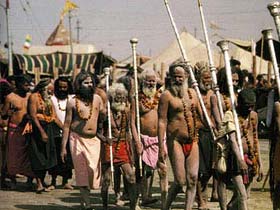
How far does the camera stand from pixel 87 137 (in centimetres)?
991

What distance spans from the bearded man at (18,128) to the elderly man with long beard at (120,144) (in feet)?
9.04

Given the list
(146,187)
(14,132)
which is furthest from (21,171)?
(146,187)

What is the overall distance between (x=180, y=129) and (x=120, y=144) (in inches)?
52.6

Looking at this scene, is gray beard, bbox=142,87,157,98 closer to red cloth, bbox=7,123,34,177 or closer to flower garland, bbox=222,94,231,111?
flower garland, bbox=222,94,231,111

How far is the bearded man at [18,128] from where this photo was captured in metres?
12.5

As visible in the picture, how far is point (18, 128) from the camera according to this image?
1263cm

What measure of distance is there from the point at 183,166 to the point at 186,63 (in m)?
1.36

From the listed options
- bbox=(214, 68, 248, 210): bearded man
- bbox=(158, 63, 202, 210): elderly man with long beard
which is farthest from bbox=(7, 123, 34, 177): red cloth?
bbox=(214, 68, 248, 210): bearded man

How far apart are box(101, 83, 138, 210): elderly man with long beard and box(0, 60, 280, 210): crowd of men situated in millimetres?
13

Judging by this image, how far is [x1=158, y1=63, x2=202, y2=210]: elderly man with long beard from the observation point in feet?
28.3

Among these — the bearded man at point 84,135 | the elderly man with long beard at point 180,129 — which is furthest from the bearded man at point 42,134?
the elderly man with long beard at point 180,129

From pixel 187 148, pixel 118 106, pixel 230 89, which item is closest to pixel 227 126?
pixel 230 89

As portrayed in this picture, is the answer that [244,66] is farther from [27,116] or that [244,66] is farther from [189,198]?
[189,198]

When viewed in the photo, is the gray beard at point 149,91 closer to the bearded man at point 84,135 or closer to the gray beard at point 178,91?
the bearded man at point 84,135
